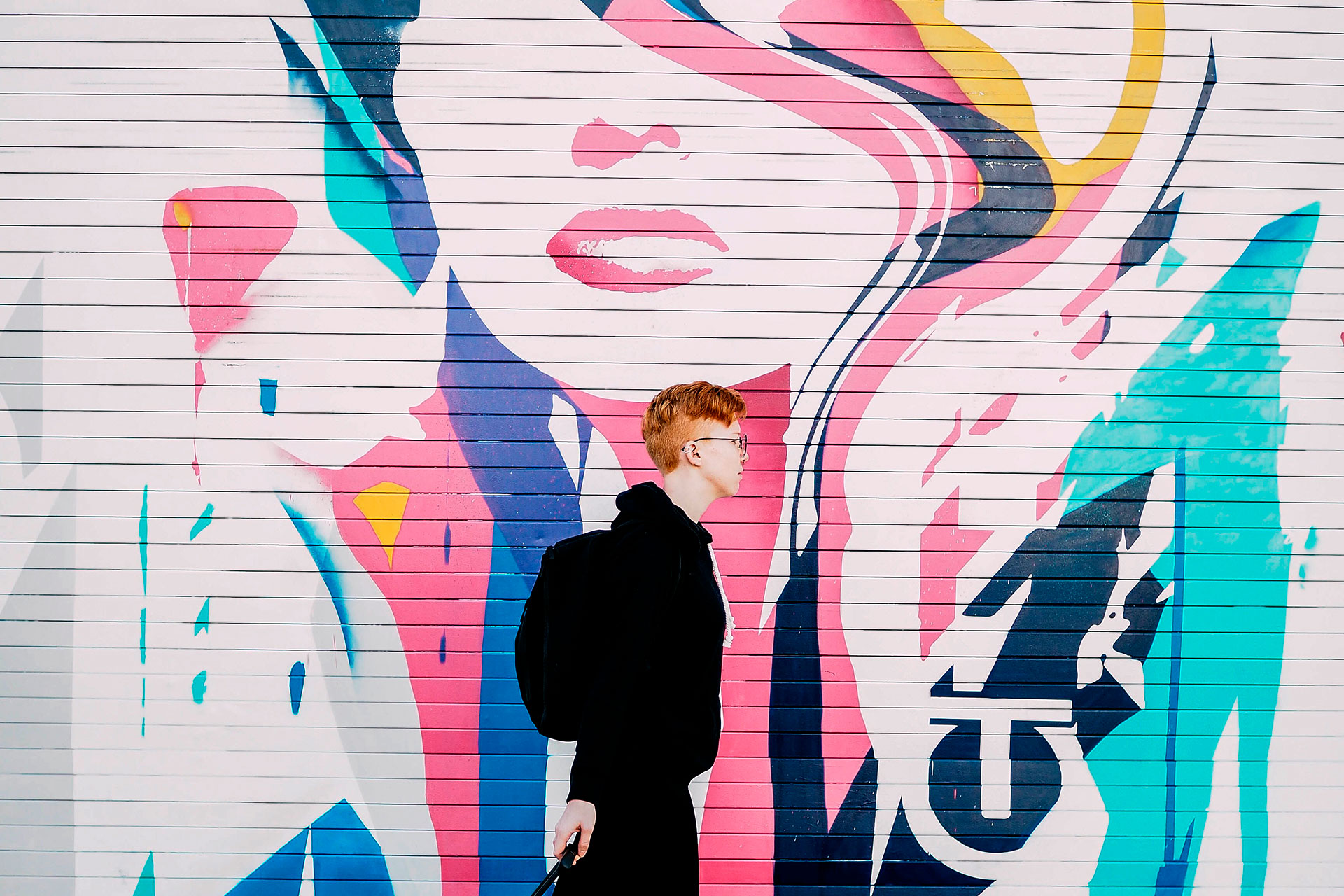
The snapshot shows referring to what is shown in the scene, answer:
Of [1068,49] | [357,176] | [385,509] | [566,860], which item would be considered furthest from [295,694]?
[1068,49]

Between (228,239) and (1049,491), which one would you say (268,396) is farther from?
(1049,491)

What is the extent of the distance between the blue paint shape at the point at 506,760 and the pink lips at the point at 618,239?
118 centimetres

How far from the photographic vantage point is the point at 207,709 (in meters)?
3.01

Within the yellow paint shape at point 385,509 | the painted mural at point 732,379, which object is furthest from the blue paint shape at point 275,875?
the yellow paint shape at point 385,509

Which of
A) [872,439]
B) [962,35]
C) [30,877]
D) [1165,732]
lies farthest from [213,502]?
[1165,732]

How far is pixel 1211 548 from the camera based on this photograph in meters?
3.04

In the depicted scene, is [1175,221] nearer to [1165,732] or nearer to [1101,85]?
[1101,85]

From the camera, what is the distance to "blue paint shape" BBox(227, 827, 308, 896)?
2.99m

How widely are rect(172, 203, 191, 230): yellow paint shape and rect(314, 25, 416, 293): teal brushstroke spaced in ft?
1.91

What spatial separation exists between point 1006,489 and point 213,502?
3257 millimetres

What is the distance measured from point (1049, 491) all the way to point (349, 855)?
3.21 meters

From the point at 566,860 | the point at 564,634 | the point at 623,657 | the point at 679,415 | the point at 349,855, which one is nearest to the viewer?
the point at 566,860

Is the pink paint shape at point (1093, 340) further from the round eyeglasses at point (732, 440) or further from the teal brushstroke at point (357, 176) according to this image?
the teal brushstroke at point (357, 176)

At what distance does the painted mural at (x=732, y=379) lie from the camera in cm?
301
